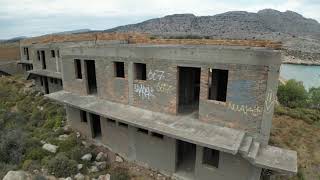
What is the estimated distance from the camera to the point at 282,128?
754 inches

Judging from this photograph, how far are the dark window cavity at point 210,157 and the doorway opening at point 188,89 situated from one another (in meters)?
1.99

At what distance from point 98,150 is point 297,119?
56.9 feet

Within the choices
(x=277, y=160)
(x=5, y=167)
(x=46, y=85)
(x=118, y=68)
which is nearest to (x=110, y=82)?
(x=118, y=68)

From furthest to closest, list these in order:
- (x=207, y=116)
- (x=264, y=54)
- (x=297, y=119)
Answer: (x=297, y=119) < (x=207, y=116) < (x=264, y=54)

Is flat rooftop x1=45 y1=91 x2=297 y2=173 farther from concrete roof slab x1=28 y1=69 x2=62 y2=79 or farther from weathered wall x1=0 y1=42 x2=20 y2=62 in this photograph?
weathered wall x1=0 y1=42 x2=20 y2=62

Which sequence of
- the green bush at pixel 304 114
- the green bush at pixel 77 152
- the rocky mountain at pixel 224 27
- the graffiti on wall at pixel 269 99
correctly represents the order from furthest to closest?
the rocky mountain at pixel 224 27
the green bush at pixel 304 114
the green bush at pixel 77 152
the graffiti on wall at pixel 269 99

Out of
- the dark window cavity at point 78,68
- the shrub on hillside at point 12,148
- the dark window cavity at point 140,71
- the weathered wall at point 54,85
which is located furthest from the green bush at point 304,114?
the weathered wall at point 54,85

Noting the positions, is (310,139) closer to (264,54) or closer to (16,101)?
(264,54)

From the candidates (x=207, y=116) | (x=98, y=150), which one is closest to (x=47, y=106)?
(x=98, y=150)

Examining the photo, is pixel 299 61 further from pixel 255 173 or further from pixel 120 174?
pixel 120 174

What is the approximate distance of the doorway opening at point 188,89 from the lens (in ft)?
39.8

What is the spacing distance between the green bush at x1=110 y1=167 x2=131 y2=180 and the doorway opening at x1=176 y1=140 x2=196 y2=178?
2557 millimetres

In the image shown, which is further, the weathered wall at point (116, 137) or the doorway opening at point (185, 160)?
the weathered wall at point (116, 137)

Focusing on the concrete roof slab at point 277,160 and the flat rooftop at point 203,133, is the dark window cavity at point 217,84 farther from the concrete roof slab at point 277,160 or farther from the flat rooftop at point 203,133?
the concrete roof slab at point 277,160
